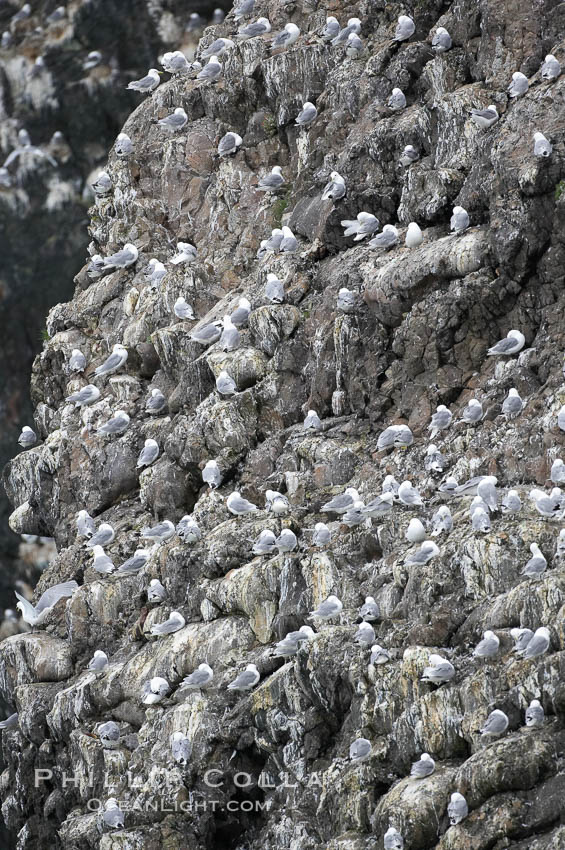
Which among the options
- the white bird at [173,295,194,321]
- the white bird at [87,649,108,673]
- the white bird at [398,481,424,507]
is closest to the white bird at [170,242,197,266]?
the white bird at [173,295,194,321]

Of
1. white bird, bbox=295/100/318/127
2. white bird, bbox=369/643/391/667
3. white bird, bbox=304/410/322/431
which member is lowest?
white bird, bbox=369/643/391/667

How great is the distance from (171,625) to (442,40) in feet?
36.2

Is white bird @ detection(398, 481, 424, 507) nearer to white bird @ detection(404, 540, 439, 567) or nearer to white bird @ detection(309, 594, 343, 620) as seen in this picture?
white bird @ detection(404, 540, 439, 567)

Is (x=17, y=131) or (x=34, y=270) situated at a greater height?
(x=17, y=131)

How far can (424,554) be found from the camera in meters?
19.3

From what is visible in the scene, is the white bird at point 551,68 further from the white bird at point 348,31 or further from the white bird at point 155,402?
the white bird at point 155,402

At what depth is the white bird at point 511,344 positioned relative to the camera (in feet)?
71.7

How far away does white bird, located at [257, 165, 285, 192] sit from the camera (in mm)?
28359

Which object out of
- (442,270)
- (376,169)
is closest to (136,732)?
(442,270)

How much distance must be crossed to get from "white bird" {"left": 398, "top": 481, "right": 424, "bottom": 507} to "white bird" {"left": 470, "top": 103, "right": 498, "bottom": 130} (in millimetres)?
6657

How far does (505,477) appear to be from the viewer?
66.8 ft

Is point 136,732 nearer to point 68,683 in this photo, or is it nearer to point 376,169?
point 68,683

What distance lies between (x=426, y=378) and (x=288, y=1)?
11284mm

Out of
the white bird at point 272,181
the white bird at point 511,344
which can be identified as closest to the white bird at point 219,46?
the white bird at point 272,181
